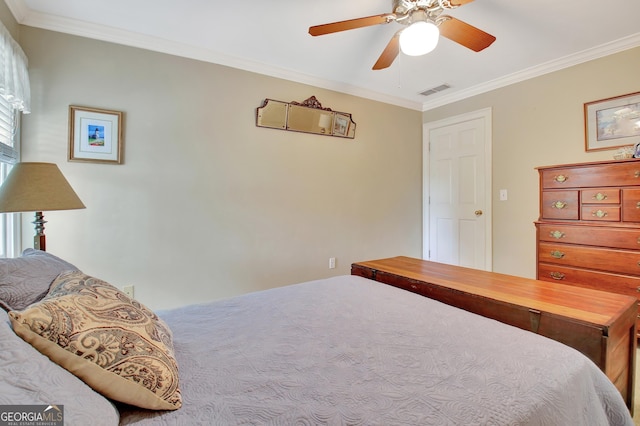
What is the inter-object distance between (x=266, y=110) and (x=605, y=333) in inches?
112

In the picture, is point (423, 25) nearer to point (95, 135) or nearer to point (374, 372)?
point (374, 372)

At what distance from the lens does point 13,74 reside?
1.78 meters

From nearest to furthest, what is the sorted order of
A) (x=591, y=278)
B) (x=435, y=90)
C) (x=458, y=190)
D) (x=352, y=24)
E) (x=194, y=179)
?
(x=352, y=24) → (x=591, y=278) → (x=194, y=179) → (x=435, y=90) → (x=458, y=190)

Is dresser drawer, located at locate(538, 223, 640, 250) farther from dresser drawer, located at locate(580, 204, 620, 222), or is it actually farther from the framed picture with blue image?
the framed picture with blue image

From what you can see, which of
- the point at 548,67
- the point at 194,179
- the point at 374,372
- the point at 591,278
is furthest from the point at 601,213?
the point at 194,179

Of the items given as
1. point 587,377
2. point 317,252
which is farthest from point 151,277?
point 587,377

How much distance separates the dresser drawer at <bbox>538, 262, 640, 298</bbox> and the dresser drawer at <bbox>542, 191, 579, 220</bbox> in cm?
41

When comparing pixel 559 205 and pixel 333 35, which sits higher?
pixel 333 35

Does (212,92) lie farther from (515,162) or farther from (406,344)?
(515,162)

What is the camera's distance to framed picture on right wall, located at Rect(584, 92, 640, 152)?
7.97 feet

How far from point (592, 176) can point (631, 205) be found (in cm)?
31

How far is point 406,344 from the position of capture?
107cm

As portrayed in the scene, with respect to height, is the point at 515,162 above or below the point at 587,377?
above

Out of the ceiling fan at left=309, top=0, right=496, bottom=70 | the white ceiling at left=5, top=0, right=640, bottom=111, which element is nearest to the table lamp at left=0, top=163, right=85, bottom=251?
the white ceiling at left=5, top=0, right=640, bottom=111
